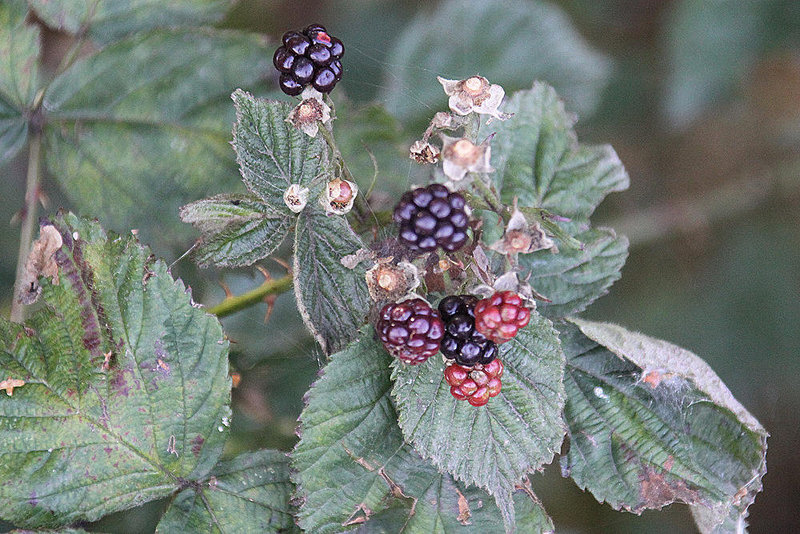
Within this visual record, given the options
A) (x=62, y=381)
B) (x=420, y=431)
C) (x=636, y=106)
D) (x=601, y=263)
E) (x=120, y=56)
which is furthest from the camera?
(x=636, y=106)

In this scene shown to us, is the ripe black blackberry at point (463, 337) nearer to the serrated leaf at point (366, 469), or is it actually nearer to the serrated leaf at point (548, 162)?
the serrated leaf at point (366, 469)

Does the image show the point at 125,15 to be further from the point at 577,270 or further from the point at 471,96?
the point at 577,270

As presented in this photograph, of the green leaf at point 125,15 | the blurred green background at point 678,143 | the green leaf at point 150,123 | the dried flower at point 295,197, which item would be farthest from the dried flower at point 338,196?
the blurred green background at point 678,143

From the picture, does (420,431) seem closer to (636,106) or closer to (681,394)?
(681,394)

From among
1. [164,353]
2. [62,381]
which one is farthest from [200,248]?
[62,381]

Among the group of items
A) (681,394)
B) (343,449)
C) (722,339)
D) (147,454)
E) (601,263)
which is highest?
(601,263)

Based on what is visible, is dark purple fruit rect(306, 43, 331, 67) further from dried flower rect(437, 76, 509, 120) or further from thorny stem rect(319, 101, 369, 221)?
dried flower rect(437, 76, 509, 120)

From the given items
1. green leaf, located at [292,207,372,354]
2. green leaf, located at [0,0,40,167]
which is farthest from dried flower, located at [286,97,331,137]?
green leaf, located at [0,0,40,167]
